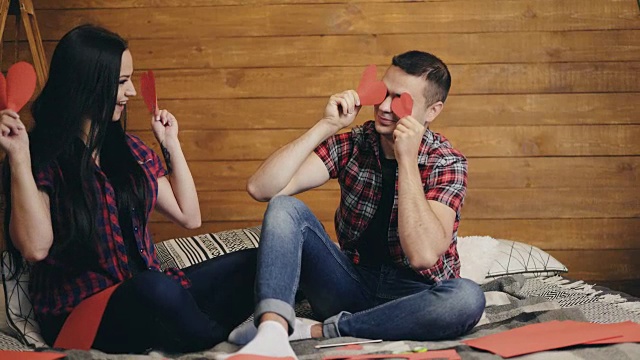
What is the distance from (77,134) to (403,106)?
0.80 metres

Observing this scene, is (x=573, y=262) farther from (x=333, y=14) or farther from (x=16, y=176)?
(x=16, y=176)

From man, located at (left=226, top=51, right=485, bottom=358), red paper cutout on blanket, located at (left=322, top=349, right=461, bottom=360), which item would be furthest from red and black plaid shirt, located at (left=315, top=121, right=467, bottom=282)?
red paper cutout on blanket, located at (left=322, top=349, right=461, bottom=360)

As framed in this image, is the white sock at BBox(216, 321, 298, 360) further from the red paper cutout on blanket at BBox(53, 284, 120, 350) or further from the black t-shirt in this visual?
the black t-shirt

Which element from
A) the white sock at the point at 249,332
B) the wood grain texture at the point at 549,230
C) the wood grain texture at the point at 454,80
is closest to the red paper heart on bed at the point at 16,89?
the white sock at the point at 249,332

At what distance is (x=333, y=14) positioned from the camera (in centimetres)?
326

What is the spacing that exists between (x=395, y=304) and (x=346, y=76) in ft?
4.76

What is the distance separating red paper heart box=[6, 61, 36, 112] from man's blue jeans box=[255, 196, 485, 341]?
600 mm

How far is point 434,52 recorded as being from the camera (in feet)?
10.7

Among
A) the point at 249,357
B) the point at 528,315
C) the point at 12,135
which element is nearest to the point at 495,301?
the point at 528,315

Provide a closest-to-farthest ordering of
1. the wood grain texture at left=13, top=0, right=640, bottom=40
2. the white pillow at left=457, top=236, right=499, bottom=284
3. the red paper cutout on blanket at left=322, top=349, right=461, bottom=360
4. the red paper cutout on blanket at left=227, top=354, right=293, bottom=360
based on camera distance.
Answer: the red paper cutout on blanket at left=227, top=354, right=293, bottom=360 < the red paper cutout on blanket at left=322, top=349, right=461, bottom=360 < the white pillow at left=457, top=236, right=499, bottom=284 < the wood grain texture at left=13, top=0, right=640, bottom=40

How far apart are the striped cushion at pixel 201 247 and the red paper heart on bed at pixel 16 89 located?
1029 mm

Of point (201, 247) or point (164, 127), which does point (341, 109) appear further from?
point (201, 247)

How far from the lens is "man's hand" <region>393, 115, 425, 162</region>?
2033 mm

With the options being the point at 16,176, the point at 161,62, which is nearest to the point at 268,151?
the point at 161,62
